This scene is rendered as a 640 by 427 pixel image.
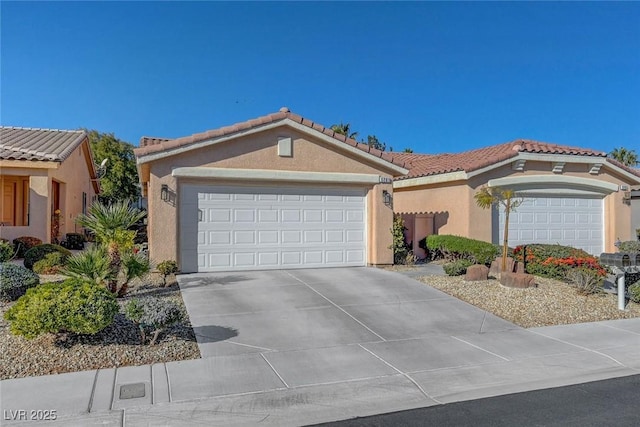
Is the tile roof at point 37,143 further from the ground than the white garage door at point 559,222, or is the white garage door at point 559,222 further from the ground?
the tile roof at point 37,143

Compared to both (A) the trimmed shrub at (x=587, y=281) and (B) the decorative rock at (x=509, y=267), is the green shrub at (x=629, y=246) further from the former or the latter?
(B) the decorative rock at (x=509, y=267)

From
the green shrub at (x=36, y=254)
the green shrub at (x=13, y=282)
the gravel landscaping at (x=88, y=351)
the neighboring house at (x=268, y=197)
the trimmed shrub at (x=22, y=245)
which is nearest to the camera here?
the gravel landscaping at (x=88, y=351)

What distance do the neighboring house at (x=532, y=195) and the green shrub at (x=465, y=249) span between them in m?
0.84

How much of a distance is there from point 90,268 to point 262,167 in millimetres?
5316

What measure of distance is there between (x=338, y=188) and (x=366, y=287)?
3815mm

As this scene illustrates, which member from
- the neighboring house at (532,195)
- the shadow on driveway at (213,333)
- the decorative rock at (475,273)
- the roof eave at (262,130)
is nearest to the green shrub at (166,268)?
the roof eave at (262,130)

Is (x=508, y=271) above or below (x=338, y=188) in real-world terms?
below

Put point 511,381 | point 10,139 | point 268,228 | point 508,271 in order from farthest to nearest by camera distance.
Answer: point 10,139, point 268,228, point 508,271, point 511,381

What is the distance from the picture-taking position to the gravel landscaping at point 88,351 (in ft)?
19.3

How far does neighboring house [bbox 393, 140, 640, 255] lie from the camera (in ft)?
51.2

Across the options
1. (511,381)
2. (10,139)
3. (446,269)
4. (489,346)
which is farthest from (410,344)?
(10,139)

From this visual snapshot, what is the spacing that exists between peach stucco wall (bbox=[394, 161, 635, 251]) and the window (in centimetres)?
1420

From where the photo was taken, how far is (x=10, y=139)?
16.7 m

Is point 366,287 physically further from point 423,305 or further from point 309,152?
point 309,152
